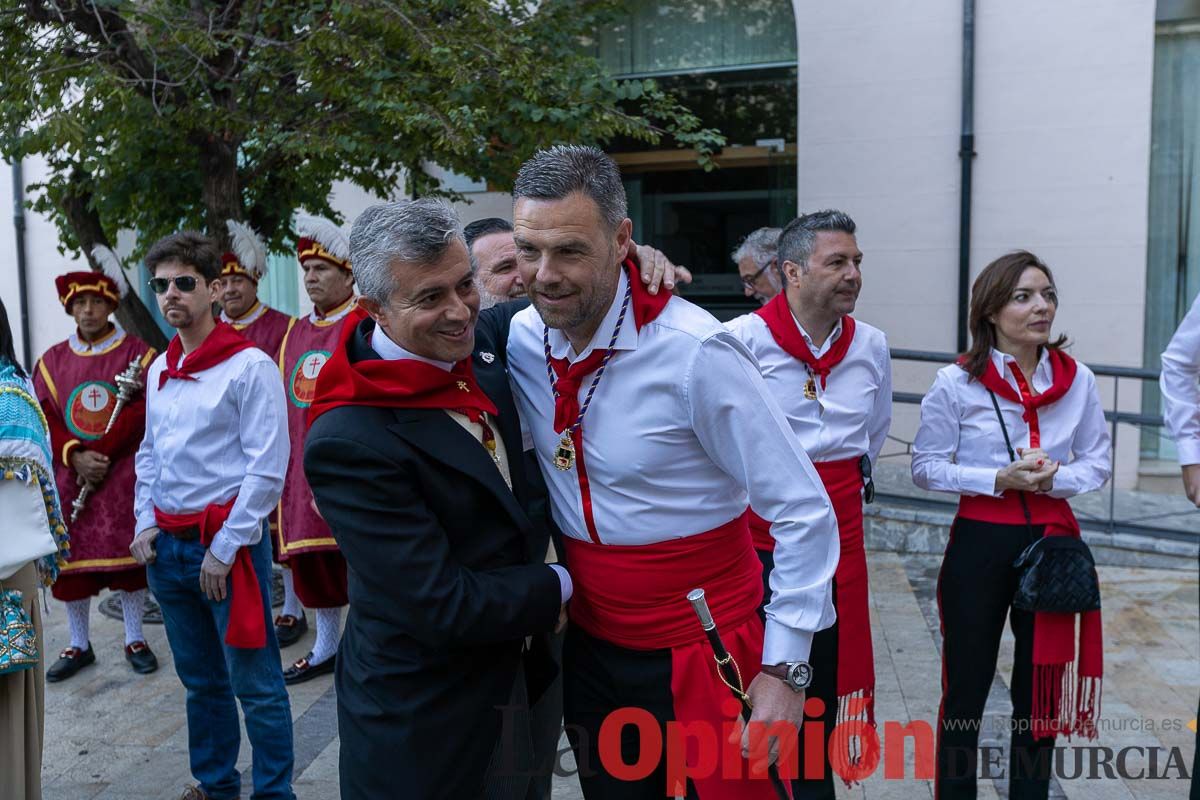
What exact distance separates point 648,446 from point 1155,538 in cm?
595

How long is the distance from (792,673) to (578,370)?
82 centimetres

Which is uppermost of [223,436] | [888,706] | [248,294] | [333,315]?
[248,294]

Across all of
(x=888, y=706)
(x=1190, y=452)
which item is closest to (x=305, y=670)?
(x=888, y=706)

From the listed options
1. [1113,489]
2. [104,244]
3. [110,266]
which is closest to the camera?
[110,266]

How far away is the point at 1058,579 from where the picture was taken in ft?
11.2

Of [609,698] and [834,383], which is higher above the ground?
[834,383]

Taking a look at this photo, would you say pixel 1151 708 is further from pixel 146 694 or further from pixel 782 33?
pixel 782 33

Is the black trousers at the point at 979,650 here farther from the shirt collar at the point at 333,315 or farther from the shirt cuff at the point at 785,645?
the shirt collar at the point at 333,315

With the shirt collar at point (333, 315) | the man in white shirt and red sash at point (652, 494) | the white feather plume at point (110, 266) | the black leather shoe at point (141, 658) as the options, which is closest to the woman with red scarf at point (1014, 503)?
the man in white shirt and red sash at point (652, 494)

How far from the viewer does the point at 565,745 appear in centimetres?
461

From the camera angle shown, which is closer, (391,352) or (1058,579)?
(391,352)

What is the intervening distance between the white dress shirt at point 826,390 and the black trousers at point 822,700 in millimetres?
493

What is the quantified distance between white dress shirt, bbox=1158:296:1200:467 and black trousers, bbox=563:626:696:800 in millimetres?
2277

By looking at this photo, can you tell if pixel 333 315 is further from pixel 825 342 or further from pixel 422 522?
pixel 422 522
